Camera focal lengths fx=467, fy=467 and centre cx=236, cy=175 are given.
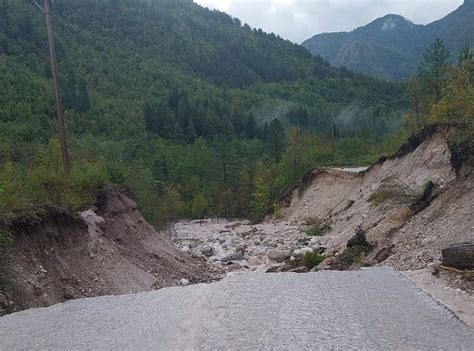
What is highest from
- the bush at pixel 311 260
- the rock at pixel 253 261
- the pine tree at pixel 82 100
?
the pine tree at pixel 82 100

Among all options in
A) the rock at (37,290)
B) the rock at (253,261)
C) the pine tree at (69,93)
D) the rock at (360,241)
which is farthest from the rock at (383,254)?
the pine tree at (69,93)

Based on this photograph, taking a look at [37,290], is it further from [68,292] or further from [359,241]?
[359,241]

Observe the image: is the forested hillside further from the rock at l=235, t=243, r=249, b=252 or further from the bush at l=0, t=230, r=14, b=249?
the rock at l=235, t=243, r=249, b=252

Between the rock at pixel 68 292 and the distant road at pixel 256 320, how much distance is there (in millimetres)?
2737

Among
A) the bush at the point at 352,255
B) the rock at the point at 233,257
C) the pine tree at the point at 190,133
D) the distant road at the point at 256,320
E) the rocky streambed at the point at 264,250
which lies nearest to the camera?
the distant road at the point at 256,320

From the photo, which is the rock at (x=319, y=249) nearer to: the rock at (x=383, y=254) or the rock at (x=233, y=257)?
the rock at (x=233, y=257)

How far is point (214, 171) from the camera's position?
8100cm

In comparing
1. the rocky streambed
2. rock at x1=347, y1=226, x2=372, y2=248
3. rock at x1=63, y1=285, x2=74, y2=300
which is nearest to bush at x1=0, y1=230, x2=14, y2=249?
rock at x1=63, y1=285, x2=74, y2=300

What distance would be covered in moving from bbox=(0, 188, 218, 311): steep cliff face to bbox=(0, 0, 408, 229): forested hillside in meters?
1.04

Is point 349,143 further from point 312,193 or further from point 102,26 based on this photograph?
point 102,26

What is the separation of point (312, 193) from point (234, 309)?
37575 millimetres

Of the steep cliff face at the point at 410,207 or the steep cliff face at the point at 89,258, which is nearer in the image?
the steep cliff face at the point at 89,258

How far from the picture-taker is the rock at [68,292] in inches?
497

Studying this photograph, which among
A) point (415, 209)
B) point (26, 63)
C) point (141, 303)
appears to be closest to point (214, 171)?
point (26, 63)
